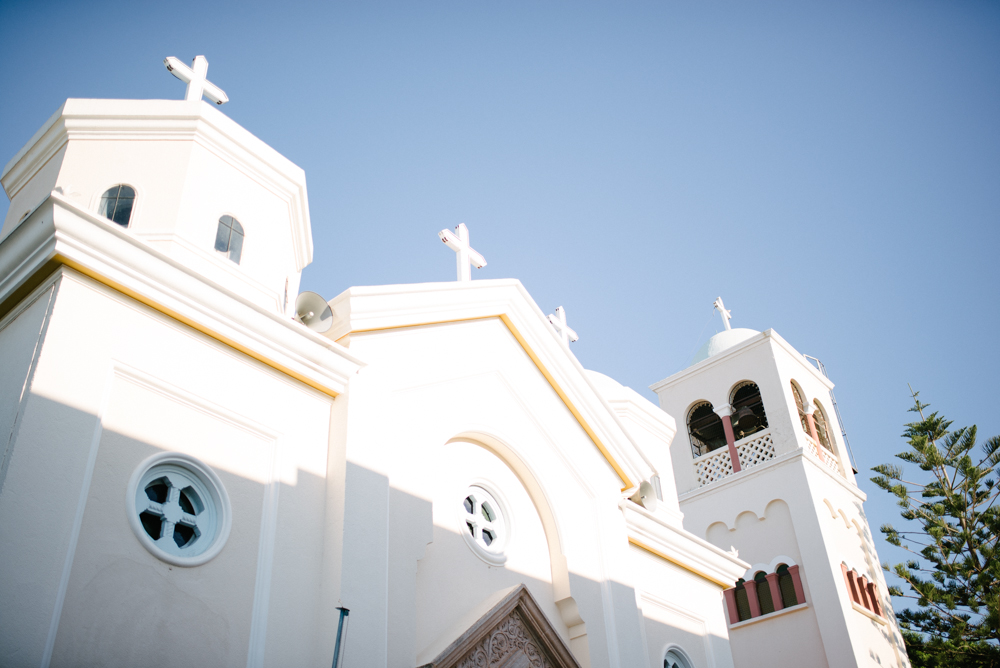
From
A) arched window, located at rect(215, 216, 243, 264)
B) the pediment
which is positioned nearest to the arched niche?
the pediment

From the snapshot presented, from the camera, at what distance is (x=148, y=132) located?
8.73 metres

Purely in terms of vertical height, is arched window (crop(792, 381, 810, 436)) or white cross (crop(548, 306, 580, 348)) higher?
arched window (crop(792, 381, 810, 436))

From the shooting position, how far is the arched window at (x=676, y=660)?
31.3 feet

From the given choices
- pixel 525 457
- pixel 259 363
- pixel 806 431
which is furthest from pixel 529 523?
pixel 806 431

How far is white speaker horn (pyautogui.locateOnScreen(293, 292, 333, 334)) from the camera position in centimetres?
717

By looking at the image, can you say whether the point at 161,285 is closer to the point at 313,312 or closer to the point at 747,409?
the point at 313,312

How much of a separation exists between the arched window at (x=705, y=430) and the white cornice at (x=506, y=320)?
27.6ft

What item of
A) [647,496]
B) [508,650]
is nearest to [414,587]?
[508,650]

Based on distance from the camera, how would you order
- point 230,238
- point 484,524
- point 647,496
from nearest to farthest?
point 484,524 → point 230,238 → point 647,496

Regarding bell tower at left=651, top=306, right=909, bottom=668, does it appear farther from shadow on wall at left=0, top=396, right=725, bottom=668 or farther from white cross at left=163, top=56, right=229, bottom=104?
white cross at left=163, top=56, right=229, bottom=104

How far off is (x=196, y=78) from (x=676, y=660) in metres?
8.27

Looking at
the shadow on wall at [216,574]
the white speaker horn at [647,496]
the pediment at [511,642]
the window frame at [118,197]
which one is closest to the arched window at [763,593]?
the white speaker horn at [647,496]

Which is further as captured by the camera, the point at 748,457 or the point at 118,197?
the point at 748,457

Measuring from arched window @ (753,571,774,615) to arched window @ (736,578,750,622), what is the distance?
23 centimetres
